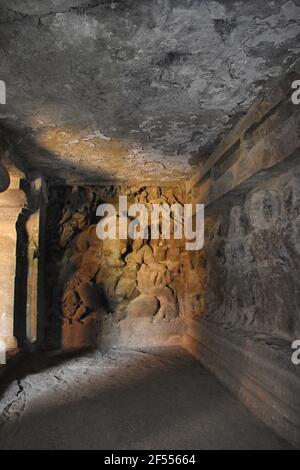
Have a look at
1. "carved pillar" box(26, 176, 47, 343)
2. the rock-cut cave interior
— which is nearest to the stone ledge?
the rock-cut cave interior

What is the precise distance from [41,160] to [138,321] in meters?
2.46

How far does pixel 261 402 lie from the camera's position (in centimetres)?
229

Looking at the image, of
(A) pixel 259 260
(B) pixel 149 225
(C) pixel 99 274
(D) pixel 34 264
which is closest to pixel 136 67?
(A) pixel 259 260

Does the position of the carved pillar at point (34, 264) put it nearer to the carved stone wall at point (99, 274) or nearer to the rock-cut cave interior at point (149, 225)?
the rock-cut cave interior at point (149, 225)

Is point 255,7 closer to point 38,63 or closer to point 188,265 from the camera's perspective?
point 38,63

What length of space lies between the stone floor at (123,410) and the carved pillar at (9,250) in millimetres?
500

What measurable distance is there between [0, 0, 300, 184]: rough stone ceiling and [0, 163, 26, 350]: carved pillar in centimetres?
50

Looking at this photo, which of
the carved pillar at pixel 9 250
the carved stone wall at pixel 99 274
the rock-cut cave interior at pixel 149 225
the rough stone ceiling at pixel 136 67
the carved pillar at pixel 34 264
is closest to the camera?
the rough stone ceiling at pixel 136 67

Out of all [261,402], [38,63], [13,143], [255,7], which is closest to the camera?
[255,7]

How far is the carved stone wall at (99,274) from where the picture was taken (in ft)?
14.6

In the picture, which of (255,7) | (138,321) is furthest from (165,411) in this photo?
(255,7)

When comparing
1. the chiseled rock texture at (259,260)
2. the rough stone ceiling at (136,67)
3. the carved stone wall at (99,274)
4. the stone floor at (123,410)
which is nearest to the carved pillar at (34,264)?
the carved stone wall at (99,274)

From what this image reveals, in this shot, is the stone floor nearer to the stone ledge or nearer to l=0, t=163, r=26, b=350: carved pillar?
the stone ledge
